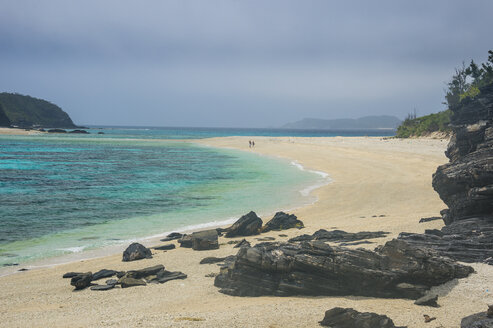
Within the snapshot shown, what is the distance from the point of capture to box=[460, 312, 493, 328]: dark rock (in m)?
5.54

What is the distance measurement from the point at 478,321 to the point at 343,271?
264 cm

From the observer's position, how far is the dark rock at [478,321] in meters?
5.54

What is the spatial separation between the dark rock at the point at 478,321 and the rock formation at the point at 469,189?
3523 mm

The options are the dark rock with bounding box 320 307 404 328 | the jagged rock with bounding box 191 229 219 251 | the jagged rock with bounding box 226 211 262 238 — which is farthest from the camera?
the jagged rock with bounding box 226 211 262 238

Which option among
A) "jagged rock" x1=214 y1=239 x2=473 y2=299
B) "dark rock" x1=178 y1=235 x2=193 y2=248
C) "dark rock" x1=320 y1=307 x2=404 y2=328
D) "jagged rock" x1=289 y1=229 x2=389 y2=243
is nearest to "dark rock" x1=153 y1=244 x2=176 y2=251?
"dark rock" x1=178 y1=235 x2=193 y2=248

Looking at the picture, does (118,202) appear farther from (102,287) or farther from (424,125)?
(424,125)

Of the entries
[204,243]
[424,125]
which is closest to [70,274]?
[204,243]

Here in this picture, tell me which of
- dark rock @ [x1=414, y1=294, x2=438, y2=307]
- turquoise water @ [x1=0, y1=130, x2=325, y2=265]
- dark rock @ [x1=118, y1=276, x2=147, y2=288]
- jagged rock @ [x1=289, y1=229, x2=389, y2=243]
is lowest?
turquoise water @ [x1=0, y1=130, x2=325, y2=265]

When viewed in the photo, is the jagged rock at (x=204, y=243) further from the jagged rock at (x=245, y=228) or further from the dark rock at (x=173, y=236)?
the dark rock at (x=173, y=236)

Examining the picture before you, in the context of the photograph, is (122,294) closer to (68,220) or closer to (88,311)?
(88,311)

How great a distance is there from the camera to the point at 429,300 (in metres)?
7.15

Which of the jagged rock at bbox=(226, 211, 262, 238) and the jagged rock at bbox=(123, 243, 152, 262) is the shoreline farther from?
the jagged rock at bbox=(226, 211, 262, 238)

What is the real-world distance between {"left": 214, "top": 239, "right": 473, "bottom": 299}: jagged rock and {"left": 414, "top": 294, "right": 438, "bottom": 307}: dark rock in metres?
0.34

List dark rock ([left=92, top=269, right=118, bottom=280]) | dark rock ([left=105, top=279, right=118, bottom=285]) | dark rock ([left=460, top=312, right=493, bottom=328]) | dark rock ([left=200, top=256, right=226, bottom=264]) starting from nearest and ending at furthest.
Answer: dark rock ([left=460, top=312, right=493, bottom=328])
dark rock ([left=105, top=279, right=118, bottom=285])
dark rock ([left=92, top=269, right=118, bottom=280])
dark rock ([left=200, top=256, right=226, bottom=264])
